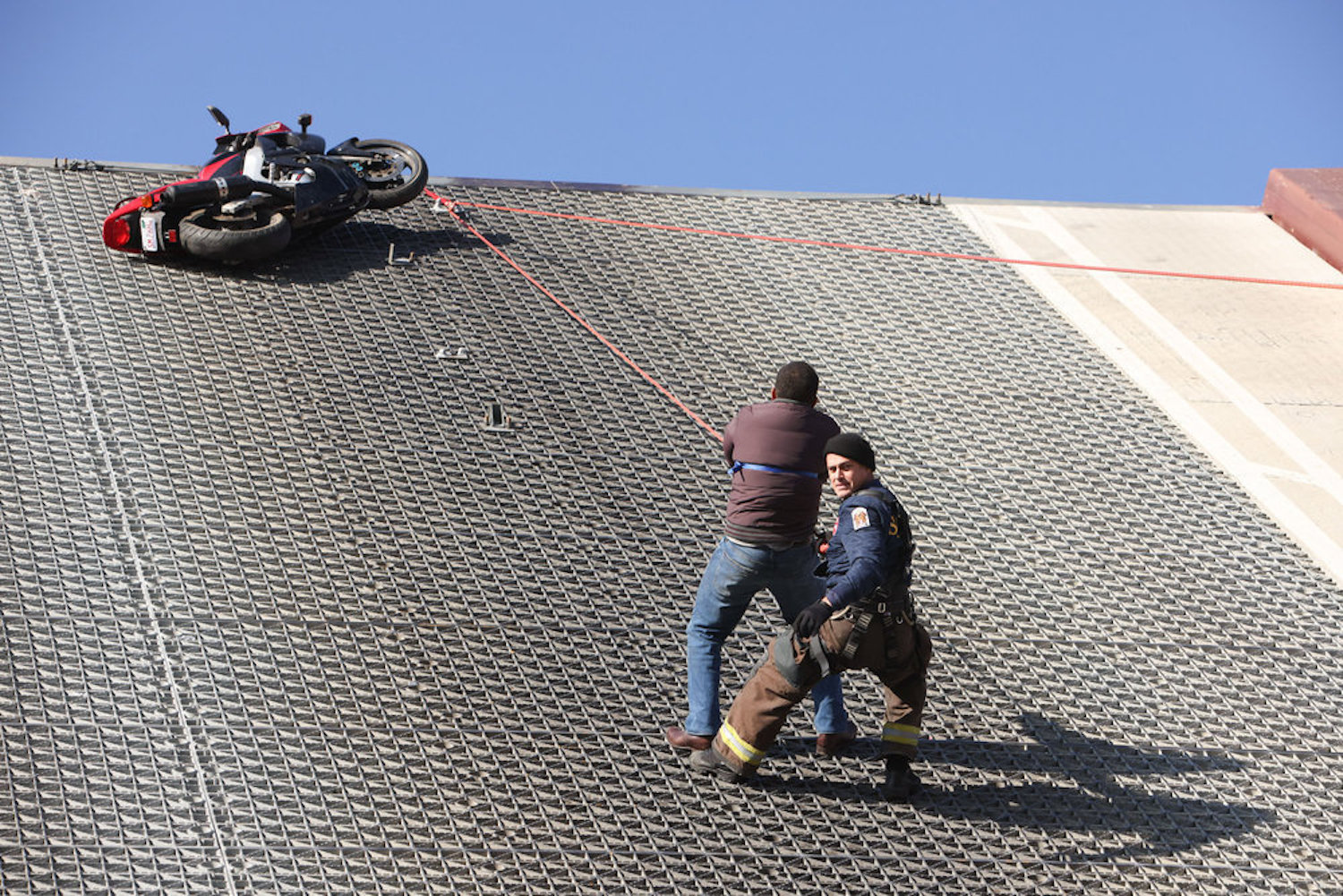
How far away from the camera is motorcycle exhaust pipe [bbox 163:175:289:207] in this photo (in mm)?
10180

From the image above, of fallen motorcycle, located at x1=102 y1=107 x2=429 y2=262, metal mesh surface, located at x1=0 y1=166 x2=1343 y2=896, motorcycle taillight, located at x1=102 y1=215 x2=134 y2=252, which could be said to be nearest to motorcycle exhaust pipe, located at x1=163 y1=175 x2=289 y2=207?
fallen motorcycle, located at x1=102 y1=107 x2=429 y2=262

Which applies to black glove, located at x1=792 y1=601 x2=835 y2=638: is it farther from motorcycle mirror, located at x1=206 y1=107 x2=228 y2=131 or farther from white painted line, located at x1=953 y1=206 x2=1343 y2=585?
motorcycle mirror, located at x1=206 y1=107 x2=228 y2=131

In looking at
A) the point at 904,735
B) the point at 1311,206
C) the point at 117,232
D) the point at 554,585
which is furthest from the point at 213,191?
the point at 1311,206

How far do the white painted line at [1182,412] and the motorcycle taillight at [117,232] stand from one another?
595 cm

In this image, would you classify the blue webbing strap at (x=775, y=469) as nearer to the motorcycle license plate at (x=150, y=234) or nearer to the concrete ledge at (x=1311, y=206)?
the motorcycle license plate at (x=150, y=234)

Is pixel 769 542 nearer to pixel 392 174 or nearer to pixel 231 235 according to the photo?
pixel 231 235

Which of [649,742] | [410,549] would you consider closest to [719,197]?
[410,549]

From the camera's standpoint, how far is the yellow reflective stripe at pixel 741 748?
6.64 metres

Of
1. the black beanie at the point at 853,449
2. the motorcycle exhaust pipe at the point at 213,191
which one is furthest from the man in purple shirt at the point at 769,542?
the motorcycle exhaust pipe at the point at 213,191

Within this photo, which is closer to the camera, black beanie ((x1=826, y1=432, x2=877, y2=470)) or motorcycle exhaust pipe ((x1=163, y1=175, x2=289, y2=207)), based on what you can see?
black beanie ((x1=826, y1=432, x2=877, y2=470))

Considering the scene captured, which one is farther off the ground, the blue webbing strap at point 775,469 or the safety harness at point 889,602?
the blue webbing strap at point 775,469

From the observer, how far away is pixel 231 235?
399 inches

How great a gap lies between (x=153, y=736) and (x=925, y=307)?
20.0ft

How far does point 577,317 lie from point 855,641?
4408mm
